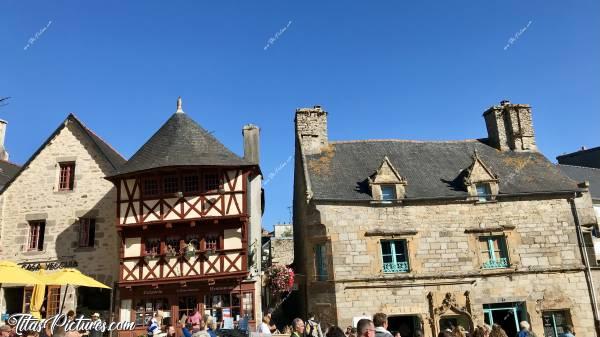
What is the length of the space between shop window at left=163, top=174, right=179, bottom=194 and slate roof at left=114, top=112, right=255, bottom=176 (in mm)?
578

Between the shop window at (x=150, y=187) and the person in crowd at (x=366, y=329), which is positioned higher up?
the shop window at (x=150, y=187)

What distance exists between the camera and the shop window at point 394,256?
16.5 meters

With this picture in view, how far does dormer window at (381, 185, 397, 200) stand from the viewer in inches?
685

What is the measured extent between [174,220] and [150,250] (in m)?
1.43

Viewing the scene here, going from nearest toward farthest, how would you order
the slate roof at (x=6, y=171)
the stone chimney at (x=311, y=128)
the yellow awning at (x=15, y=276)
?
the yellow awning at (x=15, y=276) → the stone chimney at (x=311, y=128) → the slate roof at (x=6, y=171)

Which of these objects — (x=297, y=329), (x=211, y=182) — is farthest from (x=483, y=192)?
(x=297, y=329)

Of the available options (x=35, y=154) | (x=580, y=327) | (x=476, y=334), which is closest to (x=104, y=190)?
(x=35, y=154)

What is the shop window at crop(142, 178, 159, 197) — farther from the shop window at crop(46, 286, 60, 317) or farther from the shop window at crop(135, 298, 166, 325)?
the shop window at crop(46, 286, 60, 317)

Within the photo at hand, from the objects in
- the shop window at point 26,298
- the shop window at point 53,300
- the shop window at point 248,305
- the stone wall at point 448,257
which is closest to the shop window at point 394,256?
the stone wall at point 448,257

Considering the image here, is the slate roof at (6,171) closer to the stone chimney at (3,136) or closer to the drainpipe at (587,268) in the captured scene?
the stone chimney at (3,136)

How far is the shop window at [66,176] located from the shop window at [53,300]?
3.70 metres

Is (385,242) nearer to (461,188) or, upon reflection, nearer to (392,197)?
(392,197)

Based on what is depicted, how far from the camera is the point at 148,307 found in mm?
15664

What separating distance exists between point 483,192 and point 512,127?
165 inches
